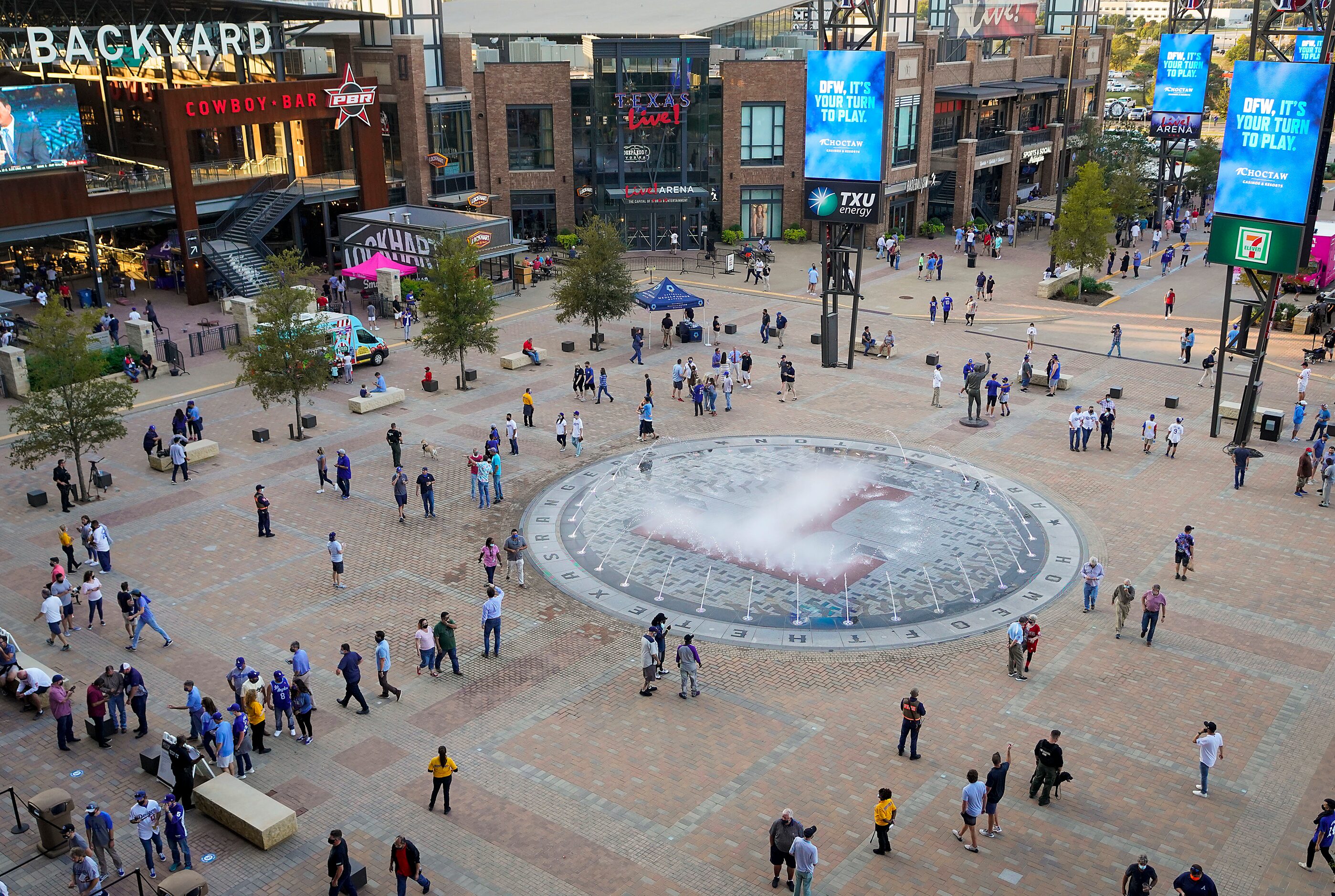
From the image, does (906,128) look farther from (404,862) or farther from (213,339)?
(404,862)

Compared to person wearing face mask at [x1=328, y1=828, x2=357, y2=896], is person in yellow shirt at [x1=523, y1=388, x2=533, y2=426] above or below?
above

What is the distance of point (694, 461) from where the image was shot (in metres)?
33.2

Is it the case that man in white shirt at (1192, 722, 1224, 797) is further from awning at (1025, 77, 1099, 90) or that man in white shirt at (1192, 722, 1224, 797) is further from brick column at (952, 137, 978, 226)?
awning at (1025, 77, 1099, 90)

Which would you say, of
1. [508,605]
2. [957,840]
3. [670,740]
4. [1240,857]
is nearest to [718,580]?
[508,605]

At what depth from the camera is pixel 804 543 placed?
2770 cm

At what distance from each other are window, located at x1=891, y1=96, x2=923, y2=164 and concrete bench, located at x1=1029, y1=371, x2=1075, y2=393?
95.4 feet

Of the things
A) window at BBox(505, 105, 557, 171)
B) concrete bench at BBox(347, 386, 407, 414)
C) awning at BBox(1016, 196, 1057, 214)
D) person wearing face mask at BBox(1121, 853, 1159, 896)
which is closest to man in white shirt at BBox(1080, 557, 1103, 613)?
person wearing face mask at BBox(1121, 853, 1159, 896)

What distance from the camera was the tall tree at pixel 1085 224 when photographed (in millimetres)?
54000

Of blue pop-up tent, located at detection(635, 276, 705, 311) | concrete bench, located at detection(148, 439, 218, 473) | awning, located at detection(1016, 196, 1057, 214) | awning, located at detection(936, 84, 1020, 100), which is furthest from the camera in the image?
awning, located at detection(1016, 196, 1057, 214)

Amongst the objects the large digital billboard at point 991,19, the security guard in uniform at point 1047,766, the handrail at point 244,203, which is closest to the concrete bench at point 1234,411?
the security guard in uniform at point 1047,766

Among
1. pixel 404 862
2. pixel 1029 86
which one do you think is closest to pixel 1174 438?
pixel 404 862

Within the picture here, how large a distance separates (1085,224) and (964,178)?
1833cm

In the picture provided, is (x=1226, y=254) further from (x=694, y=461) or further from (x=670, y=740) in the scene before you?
(x=670, y=740)

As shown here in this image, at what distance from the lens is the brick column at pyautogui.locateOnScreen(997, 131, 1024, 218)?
247ft
